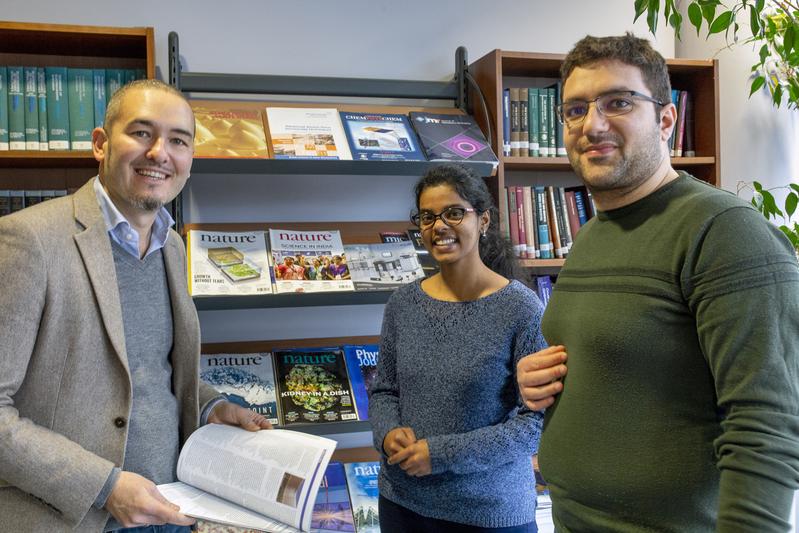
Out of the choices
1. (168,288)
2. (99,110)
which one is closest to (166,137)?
(168,288)

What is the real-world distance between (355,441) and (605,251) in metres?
1.92

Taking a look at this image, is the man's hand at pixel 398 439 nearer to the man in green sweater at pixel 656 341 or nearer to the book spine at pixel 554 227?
the man in green sweater at pixel 656 341

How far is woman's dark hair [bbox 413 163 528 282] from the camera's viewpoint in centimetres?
190

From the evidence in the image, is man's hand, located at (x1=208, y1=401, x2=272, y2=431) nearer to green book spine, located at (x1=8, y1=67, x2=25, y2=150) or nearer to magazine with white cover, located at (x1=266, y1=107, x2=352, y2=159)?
magazine with white cover, located at (x1=266, y1=107, x2=352, y2=159)

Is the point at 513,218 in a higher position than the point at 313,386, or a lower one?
higher

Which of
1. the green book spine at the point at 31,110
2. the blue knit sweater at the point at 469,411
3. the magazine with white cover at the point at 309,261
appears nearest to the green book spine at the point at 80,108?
the green book spine at the point at 31,110

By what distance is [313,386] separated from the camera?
2584 mm

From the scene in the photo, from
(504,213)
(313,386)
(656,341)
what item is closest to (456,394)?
(656,341)

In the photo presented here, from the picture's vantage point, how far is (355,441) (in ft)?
9.46

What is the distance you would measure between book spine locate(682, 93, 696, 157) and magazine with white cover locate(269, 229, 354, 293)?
161cm

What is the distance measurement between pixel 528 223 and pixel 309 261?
0.93m

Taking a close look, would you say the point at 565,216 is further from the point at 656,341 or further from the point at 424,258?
the point at 656,341

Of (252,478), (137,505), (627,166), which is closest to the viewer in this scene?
(627,166)

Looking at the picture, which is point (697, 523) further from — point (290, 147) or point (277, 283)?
point (290, 147)
